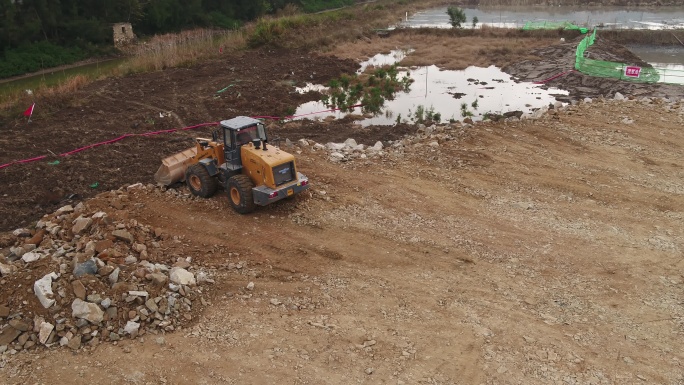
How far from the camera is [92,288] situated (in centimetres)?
692

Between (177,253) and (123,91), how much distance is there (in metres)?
12.5

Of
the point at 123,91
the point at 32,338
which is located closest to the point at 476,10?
the point at 123,91

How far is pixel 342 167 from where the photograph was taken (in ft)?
38.7

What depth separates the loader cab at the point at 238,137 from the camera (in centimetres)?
934

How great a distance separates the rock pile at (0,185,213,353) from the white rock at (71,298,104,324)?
0.01 meters

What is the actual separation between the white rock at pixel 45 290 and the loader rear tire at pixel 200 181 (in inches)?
Answer: 138

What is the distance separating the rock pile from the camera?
6543mm

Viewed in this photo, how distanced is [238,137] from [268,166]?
3.58 ft

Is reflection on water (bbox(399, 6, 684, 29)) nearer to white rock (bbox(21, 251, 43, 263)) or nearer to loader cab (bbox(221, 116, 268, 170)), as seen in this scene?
loader cab (bbox(221, 116, 268, 170))

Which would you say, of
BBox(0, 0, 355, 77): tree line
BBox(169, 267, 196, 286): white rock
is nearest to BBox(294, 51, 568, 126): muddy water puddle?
BBox(169, 267, 196, 286): white rock

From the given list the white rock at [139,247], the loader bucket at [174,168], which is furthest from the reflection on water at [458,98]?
the white rock at [139,247]

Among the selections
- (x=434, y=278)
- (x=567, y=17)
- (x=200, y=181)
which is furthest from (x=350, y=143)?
(x=567, y=17)

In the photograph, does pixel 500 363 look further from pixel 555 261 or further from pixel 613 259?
pixel 613 259

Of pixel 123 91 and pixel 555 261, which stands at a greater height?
pixel 123 91
